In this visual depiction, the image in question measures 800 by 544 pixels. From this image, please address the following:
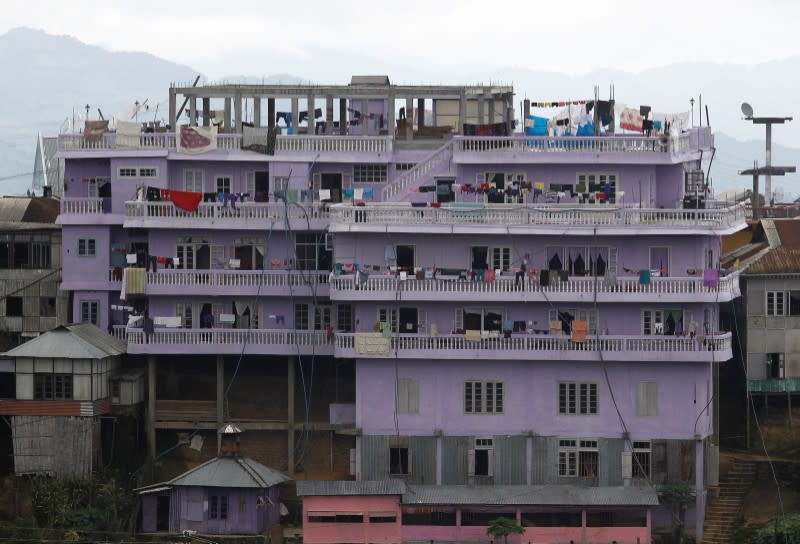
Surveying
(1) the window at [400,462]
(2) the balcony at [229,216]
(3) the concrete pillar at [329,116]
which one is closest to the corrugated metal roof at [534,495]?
(1) the window at [400,462]

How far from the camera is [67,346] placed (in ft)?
201

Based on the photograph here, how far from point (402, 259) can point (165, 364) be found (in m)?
9.64

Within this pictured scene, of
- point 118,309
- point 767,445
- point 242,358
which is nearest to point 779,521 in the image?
point 767,445

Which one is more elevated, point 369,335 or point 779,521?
point 369,335

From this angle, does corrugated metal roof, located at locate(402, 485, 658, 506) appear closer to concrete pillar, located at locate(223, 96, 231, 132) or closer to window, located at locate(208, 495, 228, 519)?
window, located at locate(208, 495, 228, 519)

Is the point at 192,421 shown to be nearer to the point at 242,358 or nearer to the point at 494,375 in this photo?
the point at 242,358

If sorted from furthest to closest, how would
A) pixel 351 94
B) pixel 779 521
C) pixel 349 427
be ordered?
pixel 351 94 → pixel 349 427 → pixel 779 521

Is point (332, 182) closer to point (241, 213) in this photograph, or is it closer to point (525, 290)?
point (241, 213)

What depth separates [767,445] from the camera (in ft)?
210

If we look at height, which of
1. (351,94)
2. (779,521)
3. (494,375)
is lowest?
(779,521)

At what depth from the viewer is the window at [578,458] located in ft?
196

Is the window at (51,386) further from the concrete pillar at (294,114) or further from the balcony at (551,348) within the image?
the concrete pillar at (294,114)

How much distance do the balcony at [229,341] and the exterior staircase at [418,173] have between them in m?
5.16

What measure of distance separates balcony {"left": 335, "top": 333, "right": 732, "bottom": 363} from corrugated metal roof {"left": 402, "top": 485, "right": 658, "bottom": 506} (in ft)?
13.5
